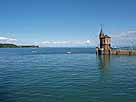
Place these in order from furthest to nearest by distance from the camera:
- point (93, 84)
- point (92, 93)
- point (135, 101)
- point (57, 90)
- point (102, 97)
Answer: point (93, 84)
point (57, 90)
point (92, 93)
point (102, 97)
point (135, 101)

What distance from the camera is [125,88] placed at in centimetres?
3059

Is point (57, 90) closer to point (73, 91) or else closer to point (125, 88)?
A: point (73, 91)

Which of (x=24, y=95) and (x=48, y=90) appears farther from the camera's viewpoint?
(x=48, y=90)

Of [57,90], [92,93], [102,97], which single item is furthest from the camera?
[57,90]

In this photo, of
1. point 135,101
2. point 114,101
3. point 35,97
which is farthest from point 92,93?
point 35,97

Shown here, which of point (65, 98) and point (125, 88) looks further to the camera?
point (125, 88)

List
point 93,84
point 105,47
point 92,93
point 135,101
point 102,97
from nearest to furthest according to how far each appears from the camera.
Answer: point 135,101, point 102,97, point 92,93, point 93,84, point 105,47

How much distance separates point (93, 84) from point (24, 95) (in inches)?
498

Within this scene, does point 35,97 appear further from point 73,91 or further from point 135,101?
point 135,101

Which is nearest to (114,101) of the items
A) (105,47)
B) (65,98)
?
(65,98)

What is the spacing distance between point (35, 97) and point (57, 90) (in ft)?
15.6

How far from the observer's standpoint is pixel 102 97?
2547 centimetres

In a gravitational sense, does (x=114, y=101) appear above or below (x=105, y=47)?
below

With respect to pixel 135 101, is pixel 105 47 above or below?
above
